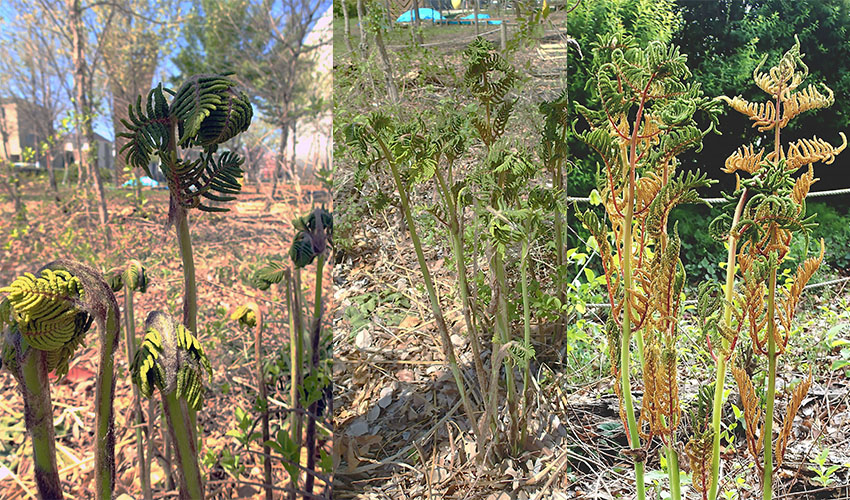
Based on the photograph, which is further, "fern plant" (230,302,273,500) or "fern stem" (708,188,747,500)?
"fern stem" (708,188,747,500)

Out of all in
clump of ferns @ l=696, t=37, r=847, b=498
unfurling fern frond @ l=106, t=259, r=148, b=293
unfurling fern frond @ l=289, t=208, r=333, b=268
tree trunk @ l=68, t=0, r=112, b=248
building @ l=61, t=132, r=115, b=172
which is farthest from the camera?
building @ l=61, t=132, r=115, b=172

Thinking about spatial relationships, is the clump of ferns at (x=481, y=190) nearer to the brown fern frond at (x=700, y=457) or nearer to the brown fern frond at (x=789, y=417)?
the brown fern frond at (x=700, y=457)

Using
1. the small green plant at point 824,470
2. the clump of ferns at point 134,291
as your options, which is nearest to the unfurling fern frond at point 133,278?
the clump of ferns at point 134,291

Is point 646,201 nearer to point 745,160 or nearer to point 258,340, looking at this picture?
point 745,160

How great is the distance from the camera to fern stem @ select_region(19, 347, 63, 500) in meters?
0.41

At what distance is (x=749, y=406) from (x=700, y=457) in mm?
114

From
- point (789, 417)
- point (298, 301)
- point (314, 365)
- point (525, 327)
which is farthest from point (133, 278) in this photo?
point (789, 417)

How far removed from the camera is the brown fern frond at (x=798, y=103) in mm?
898

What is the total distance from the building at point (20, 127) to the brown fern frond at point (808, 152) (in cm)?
205

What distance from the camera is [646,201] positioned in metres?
0.90

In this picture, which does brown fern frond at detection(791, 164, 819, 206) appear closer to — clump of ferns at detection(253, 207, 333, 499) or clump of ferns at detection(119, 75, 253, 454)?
clump of ferns at detection(253, 207, 333, 499)

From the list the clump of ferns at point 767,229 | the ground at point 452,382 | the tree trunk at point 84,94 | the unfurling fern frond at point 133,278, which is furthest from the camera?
the tree trunk at point 84,94

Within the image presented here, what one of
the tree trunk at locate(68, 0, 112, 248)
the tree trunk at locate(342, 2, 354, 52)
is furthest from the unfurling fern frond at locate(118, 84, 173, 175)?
the tree trunk at locate(68, 0, 112, 248)

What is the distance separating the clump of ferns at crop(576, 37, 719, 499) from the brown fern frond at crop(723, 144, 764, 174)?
0.19ft
